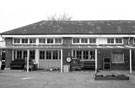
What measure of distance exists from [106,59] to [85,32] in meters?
3.98

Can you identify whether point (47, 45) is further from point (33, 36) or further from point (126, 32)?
point (126, 32)

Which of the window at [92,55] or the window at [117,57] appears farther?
the window at [92,55]

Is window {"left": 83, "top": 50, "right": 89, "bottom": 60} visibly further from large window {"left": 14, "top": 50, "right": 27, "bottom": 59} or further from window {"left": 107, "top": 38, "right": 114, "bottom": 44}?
large window {"left": 14, "top": 50, "right": 27, "bottom": 59}

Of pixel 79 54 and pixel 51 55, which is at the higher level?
pixel 79 54

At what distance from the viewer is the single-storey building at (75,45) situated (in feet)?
71.5

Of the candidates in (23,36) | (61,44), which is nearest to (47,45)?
(61,44)

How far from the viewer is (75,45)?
22.1m

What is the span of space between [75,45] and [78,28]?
276 centimetres

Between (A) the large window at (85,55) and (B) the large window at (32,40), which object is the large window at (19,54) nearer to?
(B) the large window at (32,40)

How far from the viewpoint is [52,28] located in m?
24.2

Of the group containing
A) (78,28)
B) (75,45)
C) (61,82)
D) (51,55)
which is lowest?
(61,82)

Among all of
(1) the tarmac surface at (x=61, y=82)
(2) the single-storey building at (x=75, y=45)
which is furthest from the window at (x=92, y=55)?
(1) the tarmac surface at (x=61, y=82)

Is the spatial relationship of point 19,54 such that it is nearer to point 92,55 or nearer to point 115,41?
point 92,55

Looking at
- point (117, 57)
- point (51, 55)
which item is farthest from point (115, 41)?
point (51, 55)
